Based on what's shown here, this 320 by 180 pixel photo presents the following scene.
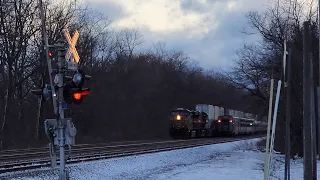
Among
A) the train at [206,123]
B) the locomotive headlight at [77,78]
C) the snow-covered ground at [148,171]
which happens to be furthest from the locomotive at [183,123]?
the locomotive headlight at [77,78]

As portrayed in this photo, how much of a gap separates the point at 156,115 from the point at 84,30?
20139 mm

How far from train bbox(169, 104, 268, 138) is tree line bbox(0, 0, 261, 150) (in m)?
4.33

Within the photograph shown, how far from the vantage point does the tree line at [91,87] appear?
48.2 metres

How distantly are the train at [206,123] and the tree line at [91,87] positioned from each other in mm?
4335

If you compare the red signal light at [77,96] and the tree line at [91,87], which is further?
Result: the tree line at [91,87]

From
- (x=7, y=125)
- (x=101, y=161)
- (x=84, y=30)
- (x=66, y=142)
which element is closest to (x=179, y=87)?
(x=84, y=30)

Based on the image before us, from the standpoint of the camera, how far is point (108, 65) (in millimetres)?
76562

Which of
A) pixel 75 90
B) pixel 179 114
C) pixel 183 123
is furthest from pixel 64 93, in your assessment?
pixel 179 114

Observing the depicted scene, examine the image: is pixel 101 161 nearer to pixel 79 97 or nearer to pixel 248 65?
pixel 79 97

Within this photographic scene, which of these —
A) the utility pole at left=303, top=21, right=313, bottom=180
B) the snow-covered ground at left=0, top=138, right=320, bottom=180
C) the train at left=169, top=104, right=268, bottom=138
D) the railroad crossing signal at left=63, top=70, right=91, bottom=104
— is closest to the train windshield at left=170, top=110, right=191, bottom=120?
the train at left=169, top=104, right=268, bottom=138

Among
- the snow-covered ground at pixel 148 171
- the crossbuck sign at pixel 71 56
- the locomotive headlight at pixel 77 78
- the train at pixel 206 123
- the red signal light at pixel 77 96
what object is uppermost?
the crossbuck sign at pixel 71 56

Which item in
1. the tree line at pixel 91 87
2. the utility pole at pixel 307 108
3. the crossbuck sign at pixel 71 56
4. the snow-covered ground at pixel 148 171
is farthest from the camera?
the tree line at pixel 91 87

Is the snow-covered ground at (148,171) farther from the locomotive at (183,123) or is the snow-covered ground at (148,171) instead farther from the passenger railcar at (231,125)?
the passenger railcar at (231,125)

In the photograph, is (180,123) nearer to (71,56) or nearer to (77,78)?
(71,56)
